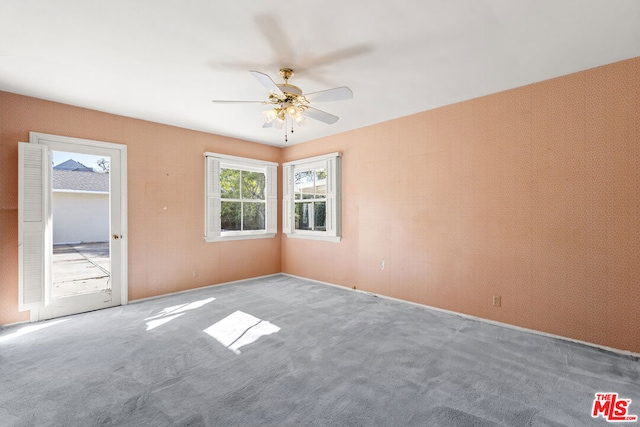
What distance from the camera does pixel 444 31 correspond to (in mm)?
2262

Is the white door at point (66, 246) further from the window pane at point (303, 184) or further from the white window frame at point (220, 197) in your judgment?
the window pane at point (303, 184)

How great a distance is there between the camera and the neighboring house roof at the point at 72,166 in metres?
3.69

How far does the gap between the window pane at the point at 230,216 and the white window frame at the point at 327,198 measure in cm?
89

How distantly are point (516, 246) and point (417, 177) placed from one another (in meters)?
1.45

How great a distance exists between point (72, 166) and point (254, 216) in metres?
2.87

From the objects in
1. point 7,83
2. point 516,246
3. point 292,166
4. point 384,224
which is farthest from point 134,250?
point 516,246

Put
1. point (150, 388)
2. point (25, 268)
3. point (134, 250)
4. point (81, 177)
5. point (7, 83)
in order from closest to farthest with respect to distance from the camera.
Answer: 1. point (150, 388)
2. point (7, 83)
3. point (25, 268)
4. point (81, 177)
5. point (134, 250)

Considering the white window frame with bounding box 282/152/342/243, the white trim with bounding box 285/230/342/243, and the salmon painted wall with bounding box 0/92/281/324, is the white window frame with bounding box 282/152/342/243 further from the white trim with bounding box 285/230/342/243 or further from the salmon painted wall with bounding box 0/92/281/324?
the salmon painted wall with bounding box 0/92/281/324

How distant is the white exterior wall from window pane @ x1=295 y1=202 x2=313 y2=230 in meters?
3.07

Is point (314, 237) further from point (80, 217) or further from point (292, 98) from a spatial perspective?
point (80, 217)

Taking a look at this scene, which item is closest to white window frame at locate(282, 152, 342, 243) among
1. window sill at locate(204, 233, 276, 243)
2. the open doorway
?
window sill at locate(204, 233, 276, 243)

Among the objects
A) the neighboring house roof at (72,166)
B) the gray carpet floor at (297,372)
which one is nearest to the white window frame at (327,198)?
the gray carpet floor at (297,372)

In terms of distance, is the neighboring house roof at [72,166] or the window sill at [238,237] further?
the window sill at [238,237]

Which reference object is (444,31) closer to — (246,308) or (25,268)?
(246,308)
